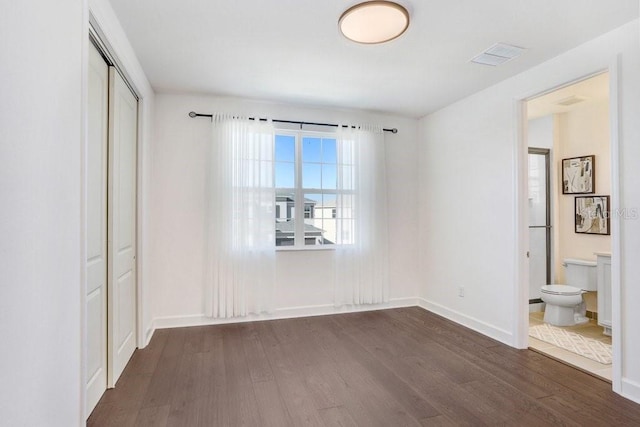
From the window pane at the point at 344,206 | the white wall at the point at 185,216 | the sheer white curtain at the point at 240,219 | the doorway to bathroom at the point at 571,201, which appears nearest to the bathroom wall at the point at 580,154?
the doorway to bathroom at the point at 571,201

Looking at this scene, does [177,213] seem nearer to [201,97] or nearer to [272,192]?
[272,192]

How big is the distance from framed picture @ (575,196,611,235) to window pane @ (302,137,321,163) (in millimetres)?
3385

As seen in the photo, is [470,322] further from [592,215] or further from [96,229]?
[96,229]

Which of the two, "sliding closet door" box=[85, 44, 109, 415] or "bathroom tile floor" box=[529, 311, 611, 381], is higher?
"sliding closet door" box=[85, 44, 109, 415]

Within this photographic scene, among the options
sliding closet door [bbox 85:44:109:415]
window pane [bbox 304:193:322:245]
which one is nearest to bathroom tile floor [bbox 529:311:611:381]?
window pane [bbox 304:193:322:245]

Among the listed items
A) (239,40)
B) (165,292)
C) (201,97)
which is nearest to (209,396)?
(165,292)

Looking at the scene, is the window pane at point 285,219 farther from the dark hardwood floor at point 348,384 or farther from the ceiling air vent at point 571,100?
the ceiling air vent at point 571,100

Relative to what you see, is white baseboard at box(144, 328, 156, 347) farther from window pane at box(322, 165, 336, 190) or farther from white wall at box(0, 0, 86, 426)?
window pane at box(322, 165, 336, 190)

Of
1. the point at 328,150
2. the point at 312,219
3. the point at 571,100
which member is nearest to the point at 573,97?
the point at 571,100

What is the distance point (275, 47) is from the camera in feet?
8.73

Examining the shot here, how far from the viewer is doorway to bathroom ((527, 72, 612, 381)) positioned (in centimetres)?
358

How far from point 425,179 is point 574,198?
190 centimetres

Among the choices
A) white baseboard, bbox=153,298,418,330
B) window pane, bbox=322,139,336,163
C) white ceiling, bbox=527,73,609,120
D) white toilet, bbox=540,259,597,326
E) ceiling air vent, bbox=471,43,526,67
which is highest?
white ceiling, bbox=527,73,609,120

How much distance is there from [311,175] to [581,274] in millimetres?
3553
